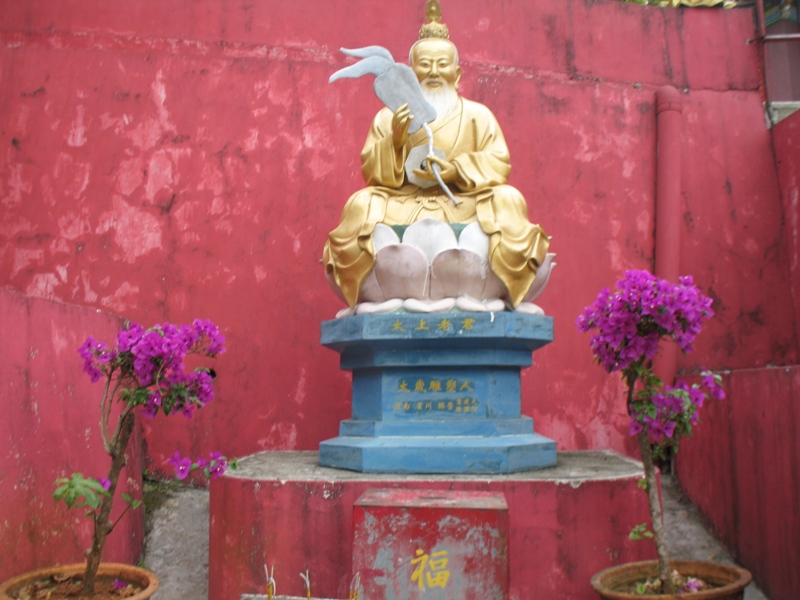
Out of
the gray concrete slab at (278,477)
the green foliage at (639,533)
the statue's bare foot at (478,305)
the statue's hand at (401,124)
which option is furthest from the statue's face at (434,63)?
the green foliage at (639,533)

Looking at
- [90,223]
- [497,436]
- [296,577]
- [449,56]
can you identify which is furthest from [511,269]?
[90,223]

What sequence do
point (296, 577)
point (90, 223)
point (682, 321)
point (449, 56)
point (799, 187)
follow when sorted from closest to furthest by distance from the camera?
point (682, 321), point (296, 577), point (449, 56), point (90, 223), point (799, 187)

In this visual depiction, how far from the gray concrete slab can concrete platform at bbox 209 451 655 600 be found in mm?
84

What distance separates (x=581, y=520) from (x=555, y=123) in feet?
10.8

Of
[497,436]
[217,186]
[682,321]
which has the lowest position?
[497,436]

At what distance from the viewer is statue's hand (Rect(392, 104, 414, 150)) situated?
4.25m

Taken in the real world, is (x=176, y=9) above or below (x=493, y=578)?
above

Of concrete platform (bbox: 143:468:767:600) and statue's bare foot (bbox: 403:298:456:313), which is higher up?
statue's bare foot (bbox: 403:298:456:313)

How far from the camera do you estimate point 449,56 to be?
469cm

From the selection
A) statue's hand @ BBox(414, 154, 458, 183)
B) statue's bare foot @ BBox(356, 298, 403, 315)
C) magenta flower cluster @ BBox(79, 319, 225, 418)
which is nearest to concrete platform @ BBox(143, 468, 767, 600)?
magenta flower cluster @ BBox(79, 319, 225, 418)

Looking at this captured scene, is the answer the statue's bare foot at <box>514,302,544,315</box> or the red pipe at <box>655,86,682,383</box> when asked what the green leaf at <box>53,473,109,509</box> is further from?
the red pipe at <box>655,86,682,383</box>

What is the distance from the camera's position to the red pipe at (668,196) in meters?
5.56

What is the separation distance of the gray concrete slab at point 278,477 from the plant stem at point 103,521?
780 mm

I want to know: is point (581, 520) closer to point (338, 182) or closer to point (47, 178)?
point (338, 182)
